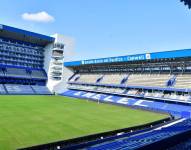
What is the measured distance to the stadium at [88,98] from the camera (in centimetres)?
1441

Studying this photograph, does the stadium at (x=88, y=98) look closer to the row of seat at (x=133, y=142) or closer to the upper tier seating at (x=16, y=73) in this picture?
the row of seat at (x=133, y=142)

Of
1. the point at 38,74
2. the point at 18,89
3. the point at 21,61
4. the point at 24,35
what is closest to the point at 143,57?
the point at 24,35

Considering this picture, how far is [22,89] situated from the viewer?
1966 inches

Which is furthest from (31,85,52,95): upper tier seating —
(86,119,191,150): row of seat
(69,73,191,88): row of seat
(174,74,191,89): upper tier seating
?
(86,119,191,150): row of seat

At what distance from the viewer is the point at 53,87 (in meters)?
54.1

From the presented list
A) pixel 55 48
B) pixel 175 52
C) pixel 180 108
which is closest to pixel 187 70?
pixel 175 52

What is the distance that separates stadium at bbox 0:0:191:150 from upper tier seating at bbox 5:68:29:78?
227 mm

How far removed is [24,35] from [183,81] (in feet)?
113

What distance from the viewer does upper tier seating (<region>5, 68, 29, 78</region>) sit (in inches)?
1981

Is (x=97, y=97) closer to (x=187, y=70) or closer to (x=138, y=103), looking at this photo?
(x=138, y=103)

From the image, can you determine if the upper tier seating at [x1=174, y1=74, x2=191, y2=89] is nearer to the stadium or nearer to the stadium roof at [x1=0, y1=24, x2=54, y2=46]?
the stadium

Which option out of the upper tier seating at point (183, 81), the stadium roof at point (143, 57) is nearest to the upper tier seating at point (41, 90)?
the stadium roof at point (143, 57)

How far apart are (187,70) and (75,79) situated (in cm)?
2804

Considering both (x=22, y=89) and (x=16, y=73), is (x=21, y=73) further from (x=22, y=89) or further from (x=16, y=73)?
(x=22, y=89)
